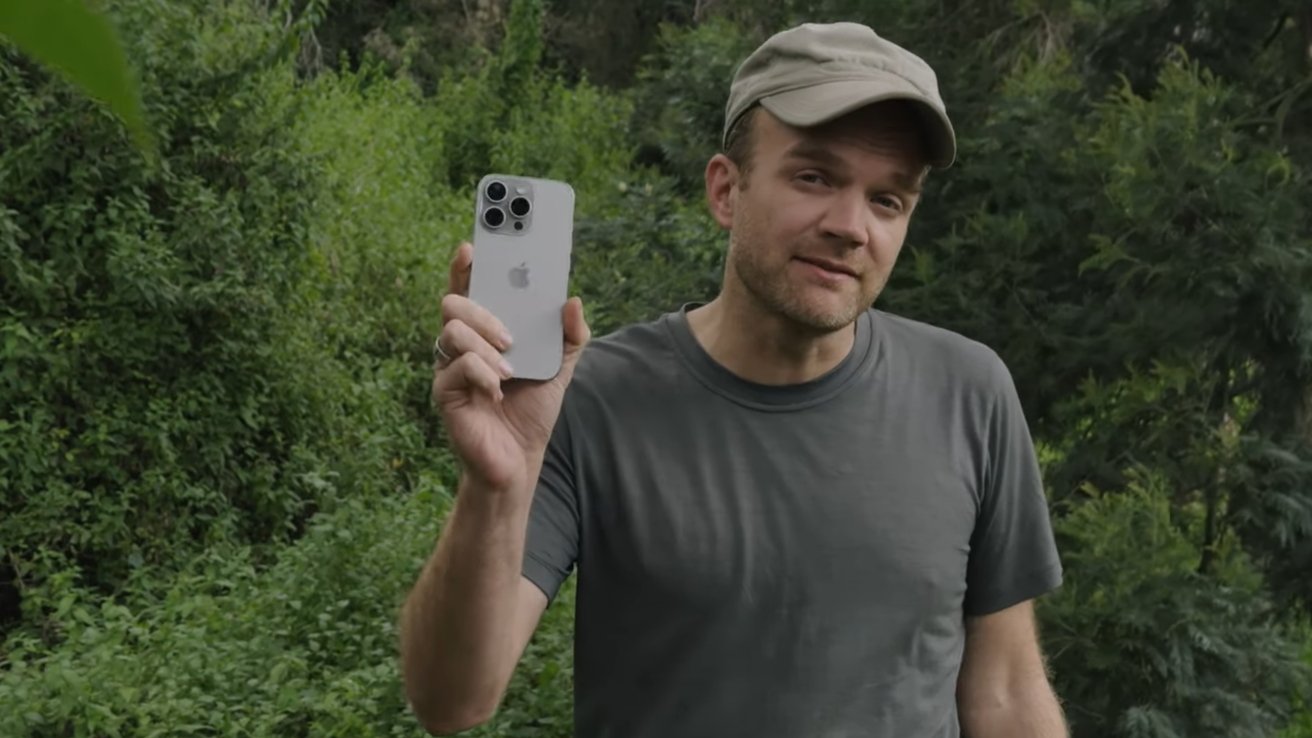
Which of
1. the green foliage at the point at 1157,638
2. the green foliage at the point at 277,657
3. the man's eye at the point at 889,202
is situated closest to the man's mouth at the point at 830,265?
the man's eye at the point at 889,202

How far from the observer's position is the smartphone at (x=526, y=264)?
1.51 m

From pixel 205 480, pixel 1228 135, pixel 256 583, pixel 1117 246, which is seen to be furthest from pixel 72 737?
pixel 1228 135

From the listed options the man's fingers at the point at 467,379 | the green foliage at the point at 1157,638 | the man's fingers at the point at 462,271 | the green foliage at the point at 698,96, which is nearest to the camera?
the man's fingers at the point at 467,379

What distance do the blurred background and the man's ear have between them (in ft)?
4.48

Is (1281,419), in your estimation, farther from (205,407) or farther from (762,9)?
(205,407)

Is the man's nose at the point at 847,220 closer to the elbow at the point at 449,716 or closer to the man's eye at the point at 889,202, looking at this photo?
the man's eye at the point at 889,202

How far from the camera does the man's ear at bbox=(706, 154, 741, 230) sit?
75.7 inches

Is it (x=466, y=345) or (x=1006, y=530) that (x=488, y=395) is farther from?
(x=1006, y=530)

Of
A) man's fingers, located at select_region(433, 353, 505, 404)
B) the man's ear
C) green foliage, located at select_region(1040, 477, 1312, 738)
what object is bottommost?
green foliage, located at select_region(1040, 477, 1312, 738)

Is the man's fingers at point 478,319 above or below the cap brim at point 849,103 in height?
below

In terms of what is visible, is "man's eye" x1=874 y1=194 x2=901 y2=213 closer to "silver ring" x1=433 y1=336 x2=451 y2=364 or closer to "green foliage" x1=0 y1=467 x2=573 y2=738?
"silver ring" x1=433 y1=336 x2=451 y2=364

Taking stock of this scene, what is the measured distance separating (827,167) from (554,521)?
1.55 ft

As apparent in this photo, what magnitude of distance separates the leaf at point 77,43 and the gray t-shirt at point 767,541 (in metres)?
1.44

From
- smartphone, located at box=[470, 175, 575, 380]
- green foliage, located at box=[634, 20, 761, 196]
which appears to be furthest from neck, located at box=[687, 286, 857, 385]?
green foliage, located at box=[634, 20, 761, 196]
